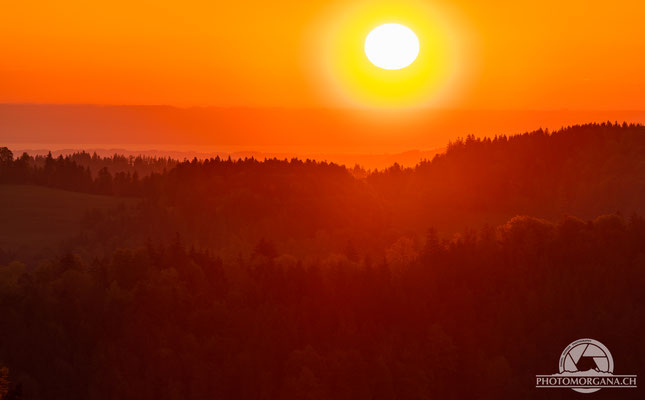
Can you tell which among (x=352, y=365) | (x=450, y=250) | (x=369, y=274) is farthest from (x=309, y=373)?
(x=450, y=250)

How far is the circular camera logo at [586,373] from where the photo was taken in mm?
93600

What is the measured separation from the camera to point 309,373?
92.9 metres

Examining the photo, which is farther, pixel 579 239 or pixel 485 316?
pixel 579 239

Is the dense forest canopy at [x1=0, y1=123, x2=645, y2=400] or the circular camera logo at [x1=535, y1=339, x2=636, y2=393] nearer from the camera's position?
the dense forest canopy at [x1=0, y1=123, x2=645, y2=400]

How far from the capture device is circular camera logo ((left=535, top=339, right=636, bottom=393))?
93.6 metres

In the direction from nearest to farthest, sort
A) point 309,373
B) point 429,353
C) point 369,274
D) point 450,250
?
point 309,373 → point 429,353 → point 369,274 → point 450,250

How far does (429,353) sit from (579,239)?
→ 3524cm

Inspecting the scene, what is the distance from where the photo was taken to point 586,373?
95.5 metres

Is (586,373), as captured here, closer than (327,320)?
Yes

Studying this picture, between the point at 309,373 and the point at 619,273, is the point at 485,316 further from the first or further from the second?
the point at 309,373

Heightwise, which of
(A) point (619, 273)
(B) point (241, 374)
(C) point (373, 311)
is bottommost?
(B) point (241, 374)

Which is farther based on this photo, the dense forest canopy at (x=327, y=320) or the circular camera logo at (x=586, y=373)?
the circular camera logo at (x=586, y=373)

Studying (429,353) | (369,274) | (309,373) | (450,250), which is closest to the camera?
(309,373)

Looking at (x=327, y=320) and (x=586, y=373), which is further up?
(x=327, y=320)
